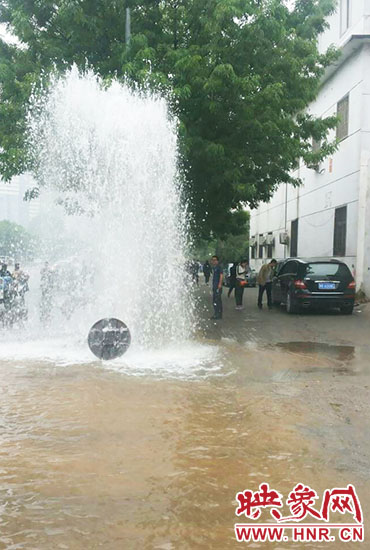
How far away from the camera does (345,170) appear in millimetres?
19156

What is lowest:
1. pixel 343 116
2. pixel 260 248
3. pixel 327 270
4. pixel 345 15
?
pixel 327 270

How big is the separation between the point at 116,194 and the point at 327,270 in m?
6.13

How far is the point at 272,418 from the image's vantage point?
16.2ft

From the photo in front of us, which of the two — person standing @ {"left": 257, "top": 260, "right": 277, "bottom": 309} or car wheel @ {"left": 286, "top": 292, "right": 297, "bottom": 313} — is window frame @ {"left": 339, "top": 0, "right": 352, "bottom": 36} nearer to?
person standing @ {"left": 257, "top": 260, "right": 277, "bottom": 309}

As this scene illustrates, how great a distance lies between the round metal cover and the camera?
723 cm

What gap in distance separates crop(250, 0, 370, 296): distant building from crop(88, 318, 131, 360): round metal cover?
9.65m

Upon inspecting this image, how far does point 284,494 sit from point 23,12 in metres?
11.5

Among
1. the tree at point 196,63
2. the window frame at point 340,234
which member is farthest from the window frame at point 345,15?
the tree at point 196,63

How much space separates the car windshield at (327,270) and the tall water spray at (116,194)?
4.01 meters

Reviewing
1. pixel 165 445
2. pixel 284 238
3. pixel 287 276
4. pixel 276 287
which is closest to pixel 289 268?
pixel 287 276

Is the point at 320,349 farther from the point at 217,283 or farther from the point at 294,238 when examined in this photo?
the point at 294,238

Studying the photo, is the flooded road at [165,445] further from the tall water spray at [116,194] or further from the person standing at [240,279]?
the person standing at [240,279]

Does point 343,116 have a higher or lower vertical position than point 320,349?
higher

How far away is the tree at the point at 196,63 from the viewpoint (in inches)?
428
